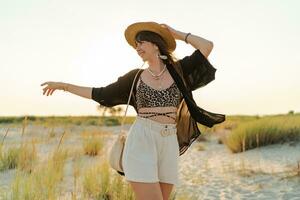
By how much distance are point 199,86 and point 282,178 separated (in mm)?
4187

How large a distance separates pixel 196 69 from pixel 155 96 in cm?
50

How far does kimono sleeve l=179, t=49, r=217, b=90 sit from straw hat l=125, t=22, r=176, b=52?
0.51 ft

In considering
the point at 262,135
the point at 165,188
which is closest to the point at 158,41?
the point at 165,188

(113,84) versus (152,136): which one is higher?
(113,84)

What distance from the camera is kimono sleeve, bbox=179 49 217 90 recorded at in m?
4.31

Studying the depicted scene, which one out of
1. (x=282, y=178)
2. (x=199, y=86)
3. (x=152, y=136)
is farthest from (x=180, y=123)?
(x=282, y=178)

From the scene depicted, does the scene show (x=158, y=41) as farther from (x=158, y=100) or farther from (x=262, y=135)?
(x=262, y=135)

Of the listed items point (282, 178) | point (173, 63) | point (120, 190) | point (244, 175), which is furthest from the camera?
point (244, 175)

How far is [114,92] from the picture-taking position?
4.27m

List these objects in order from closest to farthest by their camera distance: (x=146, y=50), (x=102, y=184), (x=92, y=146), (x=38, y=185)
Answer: (x=146, y=50) → (x=38, y=185) → (x=102, y=184) → (x=92, y=146)

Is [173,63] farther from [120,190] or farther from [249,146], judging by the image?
[249,146]

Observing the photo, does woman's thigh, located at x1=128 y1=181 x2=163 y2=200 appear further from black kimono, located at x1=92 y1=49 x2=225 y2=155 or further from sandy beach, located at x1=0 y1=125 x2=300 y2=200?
sandy beach, located at x1=0 y1=125 x2=300 y2=200

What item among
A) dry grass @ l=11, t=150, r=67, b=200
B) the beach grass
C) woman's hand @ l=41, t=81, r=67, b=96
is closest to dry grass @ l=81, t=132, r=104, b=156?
the beach grass

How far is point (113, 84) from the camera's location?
14.1ft
